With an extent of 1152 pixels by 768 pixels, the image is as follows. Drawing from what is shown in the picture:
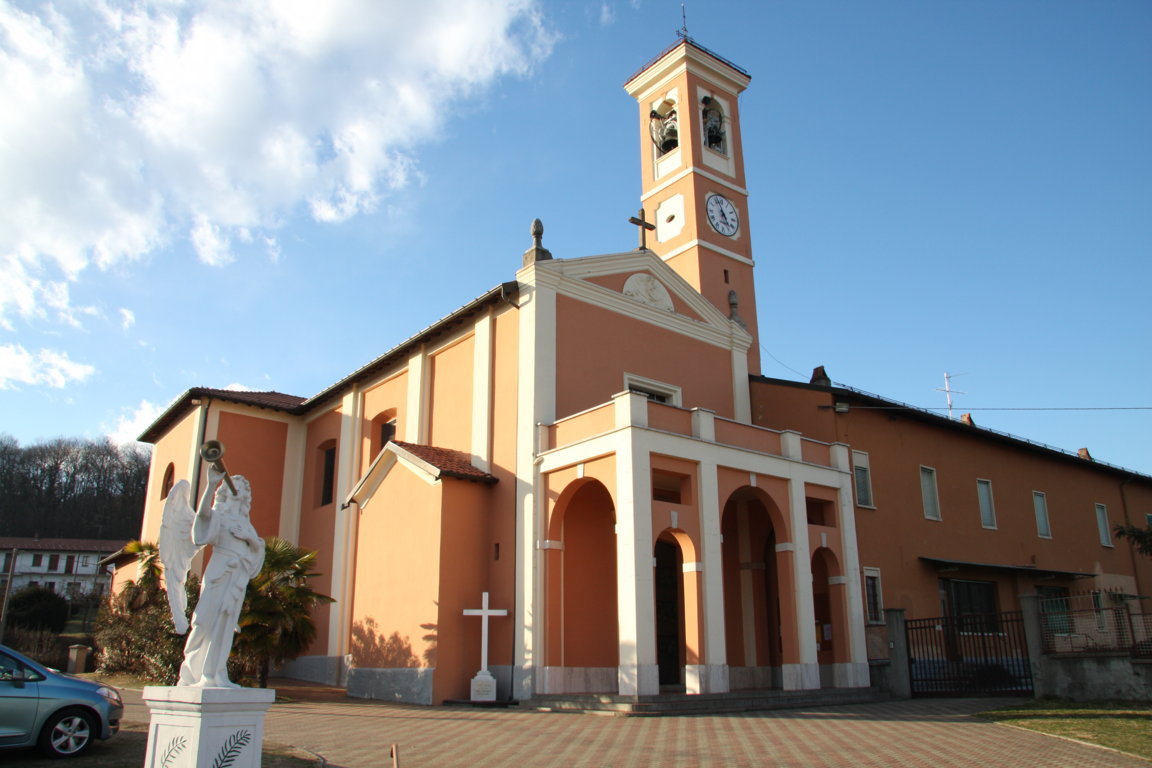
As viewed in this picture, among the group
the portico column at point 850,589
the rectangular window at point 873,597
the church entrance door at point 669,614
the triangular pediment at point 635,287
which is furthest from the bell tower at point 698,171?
the church entrance door at point 669,614

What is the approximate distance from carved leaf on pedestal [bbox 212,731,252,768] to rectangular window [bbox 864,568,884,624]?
52.5 feet

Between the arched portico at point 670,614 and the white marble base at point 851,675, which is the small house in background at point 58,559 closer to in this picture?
the arched portico at point 670,614

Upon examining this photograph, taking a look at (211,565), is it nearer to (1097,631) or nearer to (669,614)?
(669,614)

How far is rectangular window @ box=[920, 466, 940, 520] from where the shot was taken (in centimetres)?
2289

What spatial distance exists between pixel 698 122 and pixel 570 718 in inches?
815

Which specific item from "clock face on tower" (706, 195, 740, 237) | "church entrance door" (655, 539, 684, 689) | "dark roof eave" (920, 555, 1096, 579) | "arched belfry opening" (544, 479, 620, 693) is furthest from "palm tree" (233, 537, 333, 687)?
"clock face on tower" (706, 195, 740, 237)

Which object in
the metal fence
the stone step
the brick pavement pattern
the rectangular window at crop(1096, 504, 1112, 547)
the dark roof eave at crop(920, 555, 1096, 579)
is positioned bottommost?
the brick pavement pattern

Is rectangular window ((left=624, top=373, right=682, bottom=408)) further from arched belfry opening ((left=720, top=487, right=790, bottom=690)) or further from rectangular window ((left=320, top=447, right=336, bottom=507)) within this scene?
rectangular window ((left=320, top=447, right=336, bottom=507))

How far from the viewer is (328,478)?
2580 cm

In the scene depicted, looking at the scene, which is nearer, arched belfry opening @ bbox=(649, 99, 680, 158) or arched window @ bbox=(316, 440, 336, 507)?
arched window @ bbox=(316, 440, 336, 507)

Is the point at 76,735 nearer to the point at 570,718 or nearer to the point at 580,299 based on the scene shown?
the point at 570,718

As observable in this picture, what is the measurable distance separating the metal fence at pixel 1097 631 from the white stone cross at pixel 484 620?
10.1 m

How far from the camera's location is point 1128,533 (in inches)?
811

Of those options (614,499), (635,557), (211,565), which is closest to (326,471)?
(614,499)
